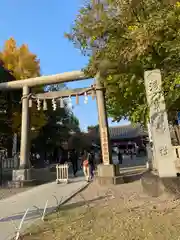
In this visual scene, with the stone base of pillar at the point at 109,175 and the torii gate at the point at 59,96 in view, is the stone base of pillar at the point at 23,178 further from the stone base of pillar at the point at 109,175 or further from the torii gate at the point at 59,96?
the stone base of pillar at the point at 109,175

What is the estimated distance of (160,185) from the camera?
6984mm

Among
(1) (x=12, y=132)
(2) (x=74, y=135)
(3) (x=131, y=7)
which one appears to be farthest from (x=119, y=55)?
(2) (x=74, y=135)

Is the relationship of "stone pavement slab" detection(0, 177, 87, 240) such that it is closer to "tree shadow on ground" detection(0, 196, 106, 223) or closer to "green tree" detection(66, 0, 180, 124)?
"tree shadow on ground" detection(0, 196, 106, 223)

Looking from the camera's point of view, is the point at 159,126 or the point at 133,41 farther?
the point at 159,126

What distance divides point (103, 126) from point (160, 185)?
5126mm

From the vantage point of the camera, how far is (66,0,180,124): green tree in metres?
5.93

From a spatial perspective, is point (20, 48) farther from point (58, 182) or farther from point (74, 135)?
point (74, 135)

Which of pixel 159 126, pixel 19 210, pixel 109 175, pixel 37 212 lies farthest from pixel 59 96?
pixel 37 212

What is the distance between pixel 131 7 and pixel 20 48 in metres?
17.2

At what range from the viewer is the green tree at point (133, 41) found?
19.4 ft

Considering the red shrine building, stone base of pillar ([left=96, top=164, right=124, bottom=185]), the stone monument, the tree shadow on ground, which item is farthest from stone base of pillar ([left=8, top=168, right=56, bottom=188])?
the red shrine building

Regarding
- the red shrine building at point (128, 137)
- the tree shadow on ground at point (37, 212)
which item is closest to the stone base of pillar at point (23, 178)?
the tree shadow on ground at point (37, 212)

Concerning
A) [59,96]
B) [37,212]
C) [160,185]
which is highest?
[59,96]

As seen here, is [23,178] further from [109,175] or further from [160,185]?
[160,185]
